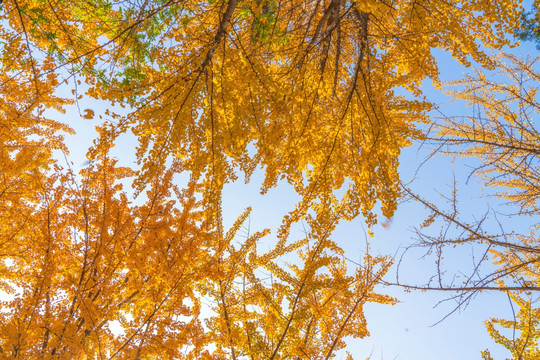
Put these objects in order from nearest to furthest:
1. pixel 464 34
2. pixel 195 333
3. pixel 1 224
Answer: pixel 464 34 → pixel 195 333 → pixel 1 224

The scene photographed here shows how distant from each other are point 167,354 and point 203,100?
366cm

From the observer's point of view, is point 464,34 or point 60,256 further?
point 60,256

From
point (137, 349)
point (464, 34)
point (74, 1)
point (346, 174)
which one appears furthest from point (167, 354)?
point (464, 34)

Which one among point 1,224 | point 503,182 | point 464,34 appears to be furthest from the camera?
point 503,182

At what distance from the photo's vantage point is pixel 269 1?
2.90 meters

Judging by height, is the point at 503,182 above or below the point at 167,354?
above

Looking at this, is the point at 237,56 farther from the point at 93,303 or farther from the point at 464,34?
the point at 93,303

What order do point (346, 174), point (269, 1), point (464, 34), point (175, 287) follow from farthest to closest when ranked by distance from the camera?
point (175, 287) < point (346, 174) < point (464, 34) < point (269, 1)

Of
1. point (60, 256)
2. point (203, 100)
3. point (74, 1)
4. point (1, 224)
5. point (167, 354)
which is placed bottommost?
point (167, 354)

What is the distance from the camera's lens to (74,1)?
296 centimetres

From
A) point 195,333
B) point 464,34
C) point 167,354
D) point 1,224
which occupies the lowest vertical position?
point 167,354

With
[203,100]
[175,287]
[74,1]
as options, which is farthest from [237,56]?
[175,287]

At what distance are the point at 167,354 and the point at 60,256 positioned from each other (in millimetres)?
2072

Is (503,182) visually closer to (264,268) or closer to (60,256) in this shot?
(264,268)
